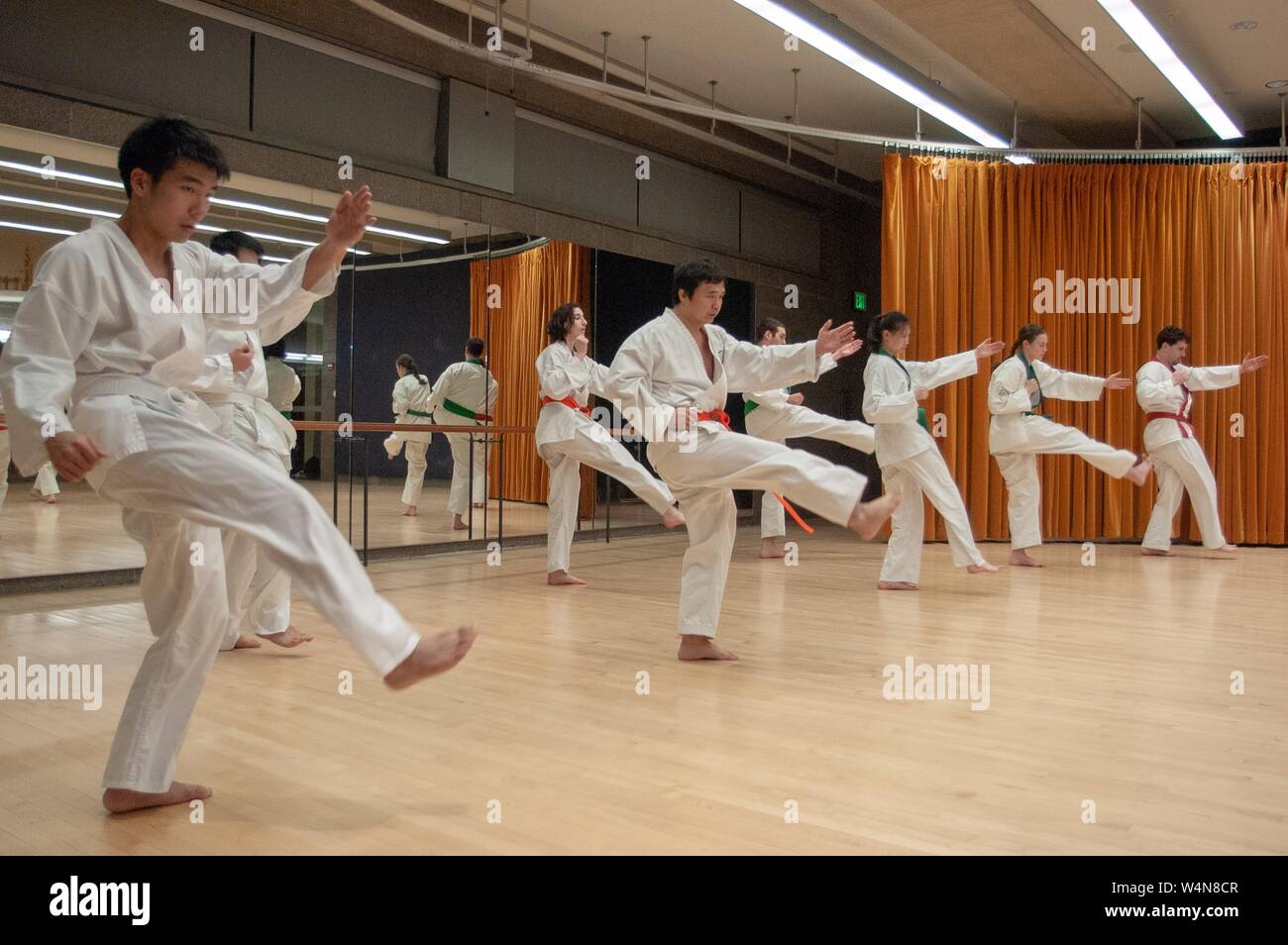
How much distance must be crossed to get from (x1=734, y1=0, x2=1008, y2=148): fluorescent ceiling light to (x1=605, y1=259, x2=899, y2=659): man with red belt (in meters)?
2.54

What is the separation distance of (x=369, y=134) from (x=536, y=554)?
2.73 meters

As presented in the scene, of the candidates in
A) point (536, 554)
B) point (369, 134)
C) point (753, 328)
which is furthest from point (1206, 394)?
point (369, 134)

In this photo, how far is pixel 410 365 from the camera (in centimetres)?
663

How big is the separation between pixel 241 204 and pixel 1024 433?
464cm

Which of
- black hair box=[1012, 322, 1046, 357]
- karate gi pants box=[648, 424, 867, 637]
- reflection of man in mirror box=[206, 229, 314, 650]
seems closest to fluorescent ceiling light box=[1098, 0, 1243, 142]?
black hair box=[1012, 322, 1046, 357]

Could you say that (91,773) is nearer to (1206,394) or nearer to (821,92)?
(821,92)

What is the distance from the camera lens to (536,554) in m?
6.96

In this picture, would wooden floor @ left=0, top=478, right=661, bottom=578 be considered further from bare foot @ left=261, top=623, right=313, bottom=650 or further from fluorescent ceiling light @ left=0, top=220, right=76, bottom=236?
fluorescent ceiling light @ left=0, top=220, right=76, bottom=236

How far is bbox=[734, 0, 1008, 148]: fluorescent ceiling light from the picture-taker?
223 inches

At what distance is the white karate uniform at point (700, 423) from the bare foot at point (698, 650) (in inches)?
1.2

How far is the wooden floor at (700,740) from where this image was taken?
2021 mm

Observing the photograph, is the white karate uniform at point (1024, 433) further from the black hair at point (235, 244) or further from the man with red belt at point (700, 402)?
the black hair at point (235, 244)

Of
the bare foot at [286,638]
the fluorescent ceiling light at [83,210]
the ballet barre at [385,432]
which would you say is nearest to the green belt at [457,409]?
the ballet barre at [385,432]

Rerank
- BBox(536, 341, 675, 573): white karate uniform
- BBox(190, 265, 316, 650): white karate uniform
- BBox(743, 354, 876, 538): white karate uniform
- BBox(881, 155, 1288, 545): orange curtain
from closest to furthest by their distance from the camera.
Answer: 1. BBox(190, 265, 316, 650): white karate uniform
2. BBox(536, 341, 675, 573): white karate uniform
3. BBox(743, 354, 876, 538): white karate uniform
4. BBox(881, 155, 1288, 545): orange curtain
